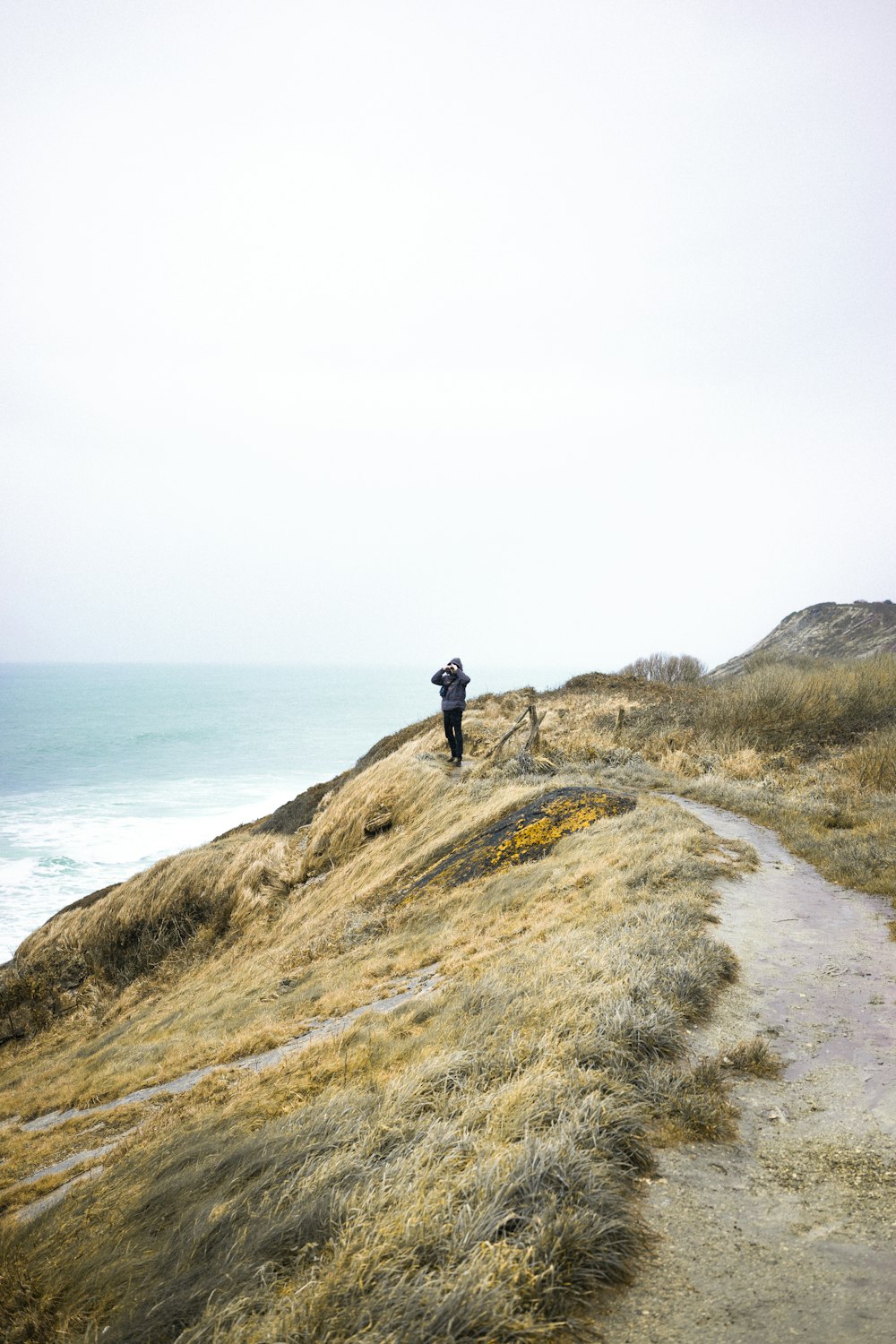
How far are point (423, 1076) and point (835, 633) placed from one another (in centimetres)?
4637

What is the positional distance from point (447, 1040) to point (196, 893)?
14.0 m

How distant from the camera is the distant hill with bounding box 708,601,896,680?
38.3m

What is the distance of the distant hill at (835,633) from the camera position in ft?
126

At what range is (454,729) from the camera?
16406 mm

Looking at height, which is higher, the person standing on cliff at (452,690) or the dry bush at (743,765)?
the person standing on cliff at (452,690)

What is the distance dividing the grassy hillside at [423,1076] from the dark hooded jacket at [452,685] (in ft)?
6.08

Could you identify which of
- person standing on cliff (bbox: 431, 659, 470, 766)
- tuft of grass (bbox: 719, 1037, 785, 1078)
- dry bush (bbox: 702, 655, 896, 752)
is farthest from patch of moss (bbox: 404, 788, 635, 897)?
dry bush (bbox: 702, 655, 896, 752)

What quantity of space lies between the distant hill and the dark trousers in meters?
24.8

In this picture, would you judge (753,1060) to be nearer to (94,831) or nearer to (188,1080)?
(188,1080)

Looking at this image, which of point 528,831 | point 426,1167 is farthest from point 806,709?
point 426,1167

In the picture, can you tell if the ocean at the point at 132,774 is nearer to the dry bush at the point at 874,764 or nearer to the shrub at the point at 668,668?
the shrub at the point at 668,668

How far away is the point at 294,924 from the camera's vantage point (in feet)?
44.9

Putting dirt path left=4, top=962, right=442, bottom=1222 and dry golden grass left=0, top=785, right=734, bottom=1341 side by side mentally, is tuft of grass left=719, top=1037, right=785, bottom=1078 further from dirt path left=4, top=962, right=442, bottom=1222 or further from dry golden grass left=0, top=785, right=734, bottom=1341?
dirt path left=4, top=962, right=442, bottom=1222

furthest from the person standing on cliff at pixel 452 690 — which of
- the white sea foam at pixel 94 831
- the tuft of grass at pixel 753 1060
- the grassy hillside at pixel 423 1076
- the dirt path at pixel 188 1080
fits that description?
the white sea foam at pixel 94 831
